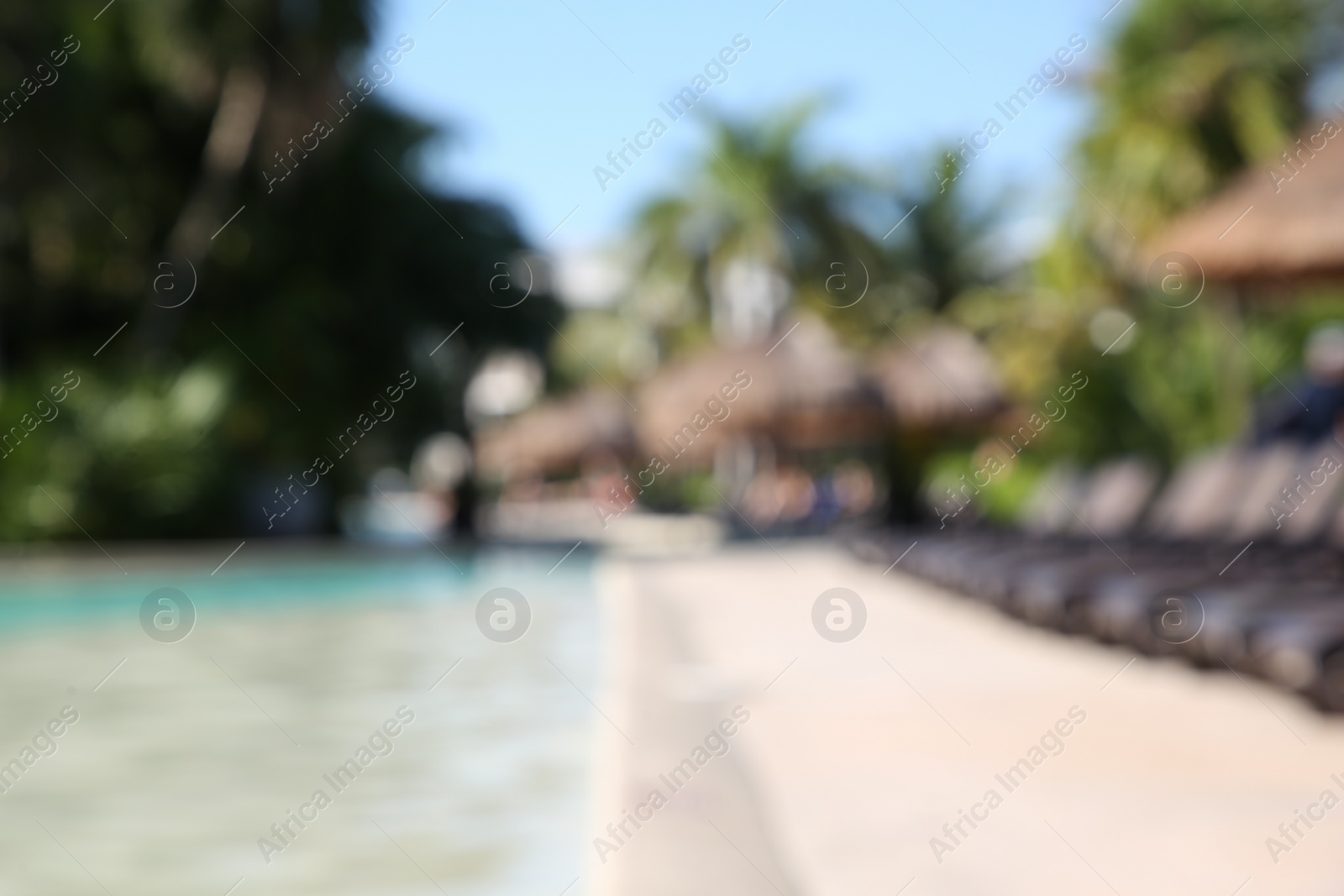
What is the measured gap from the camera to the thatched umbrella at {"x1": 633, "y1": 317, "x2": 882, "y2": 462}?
79.0 feet

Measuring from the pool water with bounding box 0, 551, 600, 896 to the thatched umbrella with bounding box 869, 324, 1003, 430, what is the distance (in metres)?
11.3

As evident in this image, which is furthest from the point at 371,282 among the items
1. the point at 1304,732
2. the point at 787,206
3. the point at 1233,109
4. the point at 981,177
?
the point at 1304,732

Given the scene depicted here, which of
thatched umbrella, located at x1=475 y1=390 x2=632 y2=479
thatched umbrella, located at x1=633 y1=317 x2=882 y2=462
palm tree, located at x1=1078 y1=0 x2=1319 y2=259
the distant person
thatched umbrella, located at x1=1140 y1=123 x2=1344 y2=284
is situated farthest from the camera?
thatched umbrella, located at x1=475 y1=390 x2=632 y2=479

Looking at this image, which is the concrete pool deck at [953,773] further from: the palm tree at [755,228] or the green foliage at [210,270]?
the palm tree at [755,228]

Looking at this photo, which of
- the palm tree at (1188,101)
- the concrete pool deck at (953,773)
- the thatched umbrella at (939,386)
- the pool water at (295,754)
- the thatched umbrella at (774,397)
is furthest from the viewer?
the thatched umbrella at (774,397)

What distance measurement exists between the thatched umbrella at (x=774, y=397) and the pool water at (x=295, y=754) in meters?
10.7

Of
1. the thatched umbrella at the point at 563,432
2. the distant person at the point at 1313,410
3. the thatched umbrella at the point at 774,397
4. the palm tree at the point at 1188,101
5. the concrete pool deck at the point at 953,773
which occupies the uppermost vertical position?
the thatched umbrella at the point at 563,432

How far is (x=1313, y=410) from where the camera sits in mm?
12445

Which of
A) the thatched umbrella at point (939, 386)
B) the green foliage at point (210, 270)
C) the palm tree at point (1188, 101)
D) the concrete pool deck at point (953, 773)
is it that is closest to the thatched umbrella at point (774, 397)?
the thatched umbrella at point (939, 386)

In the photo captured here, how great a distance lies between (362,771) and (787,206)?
88.2 feet

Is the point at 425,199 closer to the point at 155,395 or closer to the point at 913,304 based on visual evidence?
the point at 155,395

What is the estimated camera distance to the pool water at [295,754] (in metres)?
5.30

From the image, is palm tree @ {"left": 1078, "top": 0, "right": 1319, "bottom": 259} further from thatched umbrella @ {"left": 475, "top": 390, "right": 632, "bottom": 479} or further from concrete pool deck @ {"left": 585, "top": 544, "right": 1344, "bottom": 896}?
thatched umbrella @ {"left": 475, "top": 390, "right": 632, "bottom": 479}

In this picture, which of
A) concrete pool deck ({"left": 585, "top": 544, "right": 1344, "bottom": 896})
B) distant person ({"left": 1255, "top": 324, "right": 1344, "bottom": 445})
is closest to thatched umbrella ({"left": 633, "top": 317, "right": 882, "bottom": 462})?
distant person ({"left": 1255, "top": 324, "right": 1344, "bottom": 445})
